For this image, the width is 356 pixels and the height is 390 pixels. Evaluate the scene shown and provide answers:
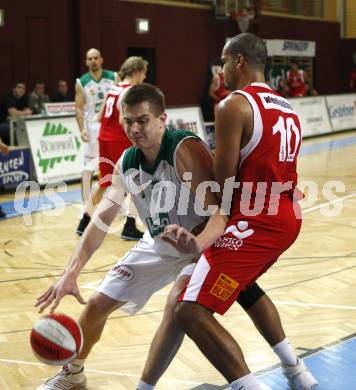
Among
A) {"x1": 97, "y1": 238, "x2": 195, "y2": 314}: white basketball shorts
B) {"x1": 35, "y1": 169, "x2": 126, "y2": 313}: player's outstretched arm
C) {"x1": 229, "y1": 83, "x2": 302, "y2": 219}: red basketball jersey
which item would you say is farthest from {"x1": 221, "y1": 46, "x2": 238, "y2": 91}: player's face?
{"x1": 97, "y1": 238, "x2": 195, "y2": 314}: white basketball shorts

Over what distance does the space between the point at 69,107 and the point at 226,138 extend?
12962mm

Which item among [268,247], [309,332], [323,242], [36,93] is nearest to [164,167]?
[268,247]

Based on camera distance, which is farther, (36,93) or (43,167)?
(36,93)

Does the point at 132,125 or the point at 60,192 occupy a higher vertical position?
the point at 132,125

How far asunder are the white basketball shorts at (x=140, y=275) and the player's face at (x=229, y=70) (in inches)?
37.1

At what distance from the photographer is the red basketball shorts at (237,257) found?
3.30 meters

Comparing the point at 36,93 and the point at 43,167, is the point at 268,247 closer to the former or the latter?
the point at 43,167

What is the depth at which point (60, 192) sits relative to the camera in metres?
11.6

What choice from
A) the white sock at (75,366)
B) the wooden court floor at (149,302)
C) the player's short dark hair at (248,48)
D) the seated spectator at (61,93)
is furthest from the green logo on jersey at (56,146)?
the player's short dark hair at (248,48)

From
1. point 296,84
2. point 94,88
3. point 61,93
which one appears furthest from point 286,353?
point 296,84

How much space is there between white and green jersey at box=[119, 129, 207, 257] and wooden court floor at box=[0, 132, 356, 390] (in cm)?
95

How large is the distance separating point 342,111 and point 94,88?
12.8 metres

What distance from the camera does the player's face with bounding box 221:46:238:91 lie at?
3641mm

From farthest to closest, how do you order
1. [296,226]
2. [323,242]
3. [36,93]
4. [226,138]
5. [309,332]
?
[36,93] → [323,242] → [309,332] → [296,226] → [226,138]
